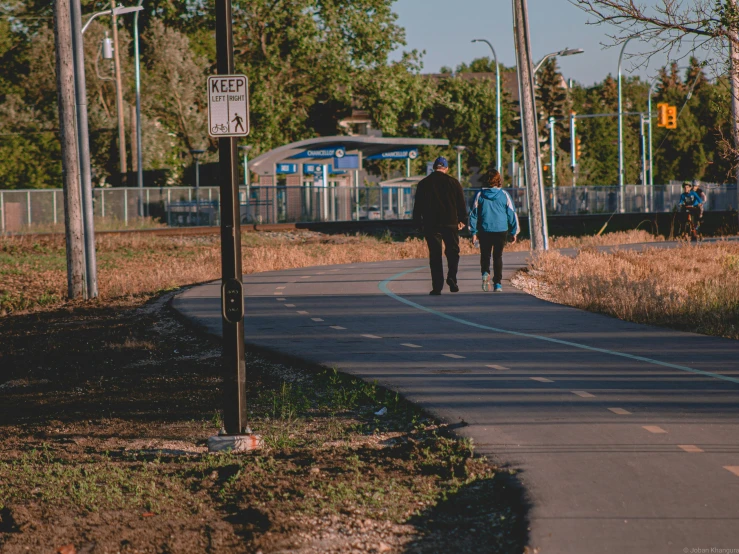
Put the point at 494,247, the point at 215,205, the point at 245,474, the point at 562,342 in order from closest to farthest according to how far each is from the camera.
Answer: the point at 245,474 → the point at 562,342 → the point at 494,247 → the point at 215,205

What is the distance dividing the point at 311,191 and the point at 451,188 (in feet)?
105

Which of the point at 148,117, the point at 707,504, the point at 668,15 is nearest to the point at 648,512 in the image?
the point at 707,504

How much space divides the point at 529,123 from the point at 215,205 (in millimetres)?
23398

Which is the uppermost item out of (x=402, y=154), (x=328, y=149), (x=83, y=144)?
(x=328, y=149)

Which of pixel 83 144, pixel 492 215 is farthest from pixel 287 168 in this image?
pixel 492 215

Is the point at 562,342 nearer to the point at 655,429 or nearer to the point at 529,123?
the point at 655,429

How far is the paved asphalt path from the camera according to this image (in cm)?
511

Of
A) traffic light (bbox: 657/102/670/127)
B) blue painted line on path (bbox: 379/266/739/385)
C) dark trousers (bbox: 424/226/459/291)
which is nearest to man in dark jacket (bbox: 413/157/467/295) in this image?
dark trousers (bbox: 424/226/459/291)

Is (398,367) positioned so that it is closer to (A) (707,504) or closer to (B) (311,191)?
(A) (707,504)

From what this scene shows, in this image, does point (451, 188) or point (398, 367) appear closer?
point (398, 367)

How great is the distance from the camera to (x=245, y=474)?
20.1 ft

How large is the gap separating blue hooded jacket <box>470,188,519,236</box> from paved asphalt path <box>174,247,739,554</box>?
3.34 ft

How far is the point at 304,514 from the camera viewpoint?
532 cm

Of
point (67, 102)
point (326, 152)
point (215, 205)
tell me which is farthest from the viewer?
point (326, 152)
